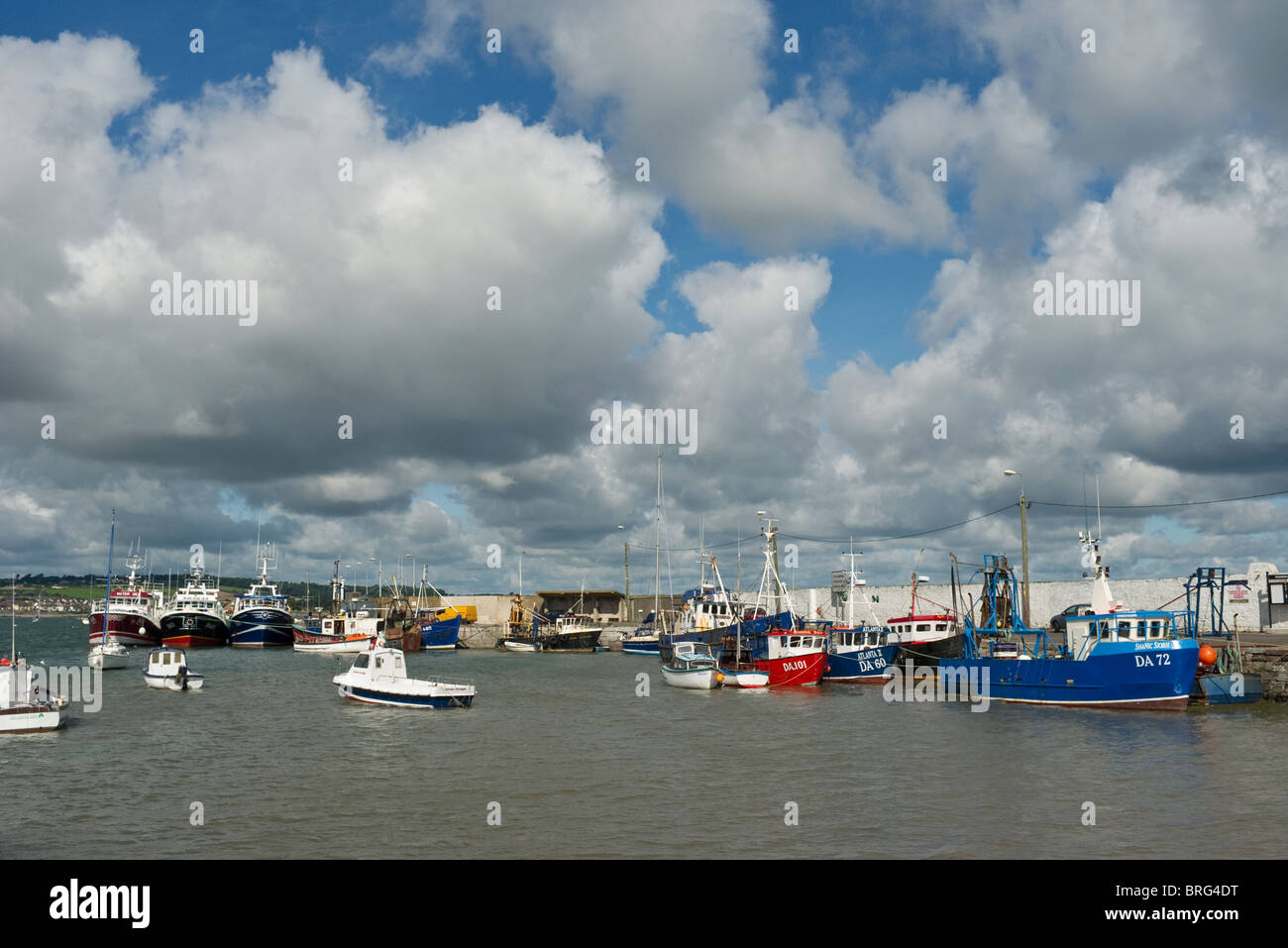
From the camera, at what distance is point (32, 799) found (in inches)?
945

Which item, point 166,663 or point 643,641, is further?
point 643,641

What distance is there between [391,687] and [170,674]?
59.4 ft

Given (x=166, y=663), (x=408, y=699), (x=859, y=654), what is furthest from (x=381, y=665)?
(x=859, y=654)

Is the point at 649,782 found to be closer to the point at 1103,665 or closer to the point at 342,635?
the point at 1103,665

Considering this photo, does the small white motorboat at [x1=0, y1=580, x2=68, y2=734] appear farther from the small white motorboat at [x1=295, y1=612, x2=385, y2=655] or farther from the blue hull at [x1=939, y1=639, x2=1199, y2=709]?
the small white motorboat at [x1=295, y1=612, x2=385, y2=655]

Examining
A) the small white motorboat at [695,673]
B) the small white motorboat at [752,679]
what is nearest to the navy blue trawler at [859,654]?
the small white motorboat at [752,679]

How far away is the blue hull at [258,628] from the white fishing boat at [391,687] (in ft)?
226

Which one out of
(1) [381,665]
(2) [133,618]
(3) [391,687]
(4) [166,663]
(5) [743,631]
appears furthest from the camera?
(2) [133,618]

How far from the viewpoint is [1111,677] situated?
41.8 m
